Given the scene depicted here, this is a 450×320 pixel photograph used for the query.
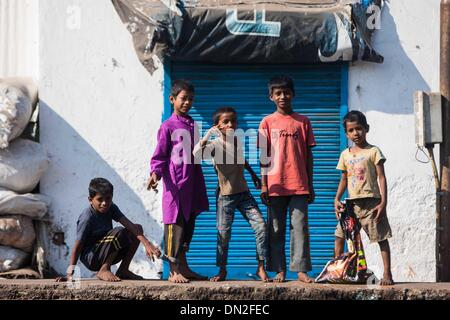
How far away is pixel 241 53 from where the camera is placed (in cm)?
979

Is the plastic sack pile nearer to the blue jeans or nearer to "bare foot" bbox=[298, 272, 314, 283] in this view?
"bare foot" bbox=[298, 272, 314, 283]

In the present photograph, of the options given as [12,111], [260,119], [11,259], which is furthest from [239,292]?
[12,111]

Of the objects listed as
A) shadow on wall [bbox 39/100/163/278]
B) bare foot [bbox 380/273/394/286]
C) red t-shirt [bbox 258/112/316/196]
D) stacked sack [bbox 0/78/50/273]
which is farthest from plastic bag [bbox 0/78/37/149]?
bare foot [bbox 380/273/394/286]

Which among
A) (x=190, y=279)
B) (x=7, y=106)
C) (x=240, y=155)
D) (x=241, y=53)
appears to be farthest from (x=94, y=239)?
(x=241, y=53)

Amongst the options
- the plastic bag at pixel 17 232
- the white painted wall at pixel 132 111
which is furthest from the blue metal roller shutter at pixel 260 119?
the plastic bag at pixel 17 232

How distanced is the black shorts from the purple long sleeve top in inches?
13.8

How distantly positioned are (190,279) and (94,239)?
786mm

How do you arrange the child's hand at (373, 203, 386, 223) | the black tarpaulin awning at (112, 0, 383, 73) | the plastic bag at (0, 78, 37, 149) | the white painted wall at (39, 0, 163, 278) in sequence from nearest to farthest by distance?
the child's hand at (373, 203, 386, 223) → the plastic bag at (0, 78, 37, 149) → the black tarpaulin awning at (112, 0, 383, 73) → the white painted wall at (39, 0, 163, 278)

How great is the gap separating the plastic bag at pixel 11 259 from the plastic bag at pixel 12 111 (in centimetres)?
92

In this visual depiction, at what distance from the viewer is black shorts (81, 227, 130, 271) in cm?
795

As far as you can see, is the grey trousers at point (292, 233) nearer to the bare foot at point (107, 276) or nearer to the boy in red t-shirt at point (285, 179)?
the boy in red t-shirt at point (285, 179)

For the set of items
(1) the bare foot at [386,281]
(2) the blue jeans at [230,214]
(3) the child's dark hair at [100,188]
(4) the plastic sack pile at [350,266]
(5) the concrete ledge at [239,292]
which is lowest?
(5) the concrete ledge at [239,292]

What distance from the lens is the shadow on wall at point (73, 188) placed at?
9938mm
